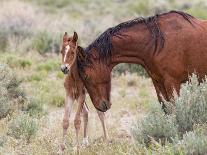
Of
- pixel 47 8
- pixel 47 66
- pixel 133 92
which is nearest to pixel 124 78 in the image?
pixel 133 92

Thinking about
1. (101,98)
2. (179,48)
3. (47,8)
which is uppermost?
(47,8)

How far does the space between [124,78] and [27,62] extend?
115 inches

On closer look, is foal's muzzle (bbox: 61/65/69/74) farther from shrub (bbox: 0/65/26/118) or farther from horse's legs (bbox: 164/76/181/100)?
shrub (bbox: 0/65/26/118)

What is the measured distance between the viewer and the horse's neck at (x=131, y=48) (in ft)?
27.1

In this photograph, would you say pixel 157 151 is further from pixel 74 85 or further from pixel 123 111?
pixel 123 111

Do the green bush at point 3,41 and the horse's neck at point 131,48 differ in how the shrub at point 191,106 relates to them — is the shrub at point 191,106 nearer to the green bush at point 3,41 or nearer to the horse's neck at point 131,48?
the horse's neck at point 131,48

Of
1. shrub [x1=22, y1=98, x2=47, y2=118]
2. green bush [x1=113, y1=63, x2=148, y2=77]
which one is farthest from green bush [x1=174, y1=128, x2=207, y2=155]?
green bush [x1=113, y1=63, x2=148, y2=77]

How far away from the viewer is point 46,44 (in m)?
19.2

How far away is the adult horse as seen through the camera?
8.10 m

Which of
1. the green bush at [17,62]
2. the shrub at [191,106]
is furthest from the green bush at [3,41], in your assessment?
the shrub at [191,106]

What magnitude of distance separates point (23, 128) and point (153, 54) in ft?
7.83

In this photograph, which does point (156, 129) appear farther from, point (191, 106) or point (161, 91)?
point (161, 91)

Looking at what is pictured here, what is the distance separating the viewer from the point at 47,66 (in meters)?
16.3

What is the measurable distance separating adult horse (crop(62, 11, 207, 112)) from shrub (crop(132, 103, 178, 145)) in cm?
65
